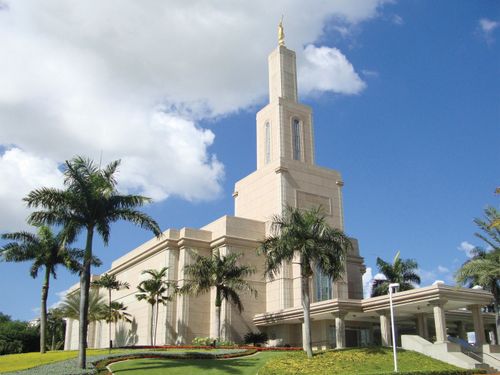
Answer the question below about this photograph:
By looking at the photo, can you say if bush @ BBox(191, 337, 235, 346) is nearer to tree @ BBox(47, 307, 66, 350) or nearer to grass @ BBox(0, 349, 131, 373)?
grass @ BBox(0, 349, 131, 373)

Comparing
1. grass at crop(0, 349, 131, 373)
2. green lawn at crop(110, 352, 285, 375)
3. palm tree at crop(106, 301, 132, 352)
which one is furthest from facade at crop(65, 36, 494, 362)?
grass at crop(0, 349, 131, 373)

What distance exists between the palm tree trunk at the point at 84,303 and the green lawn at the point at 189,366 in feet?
4.95

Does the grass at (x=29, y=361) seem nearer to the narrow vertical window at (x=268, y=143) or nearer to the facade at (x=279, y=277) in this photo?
the facade at (x=279, y=277)

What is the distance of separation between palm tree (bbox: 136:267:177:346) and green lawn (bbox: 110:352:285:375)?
1501 cm

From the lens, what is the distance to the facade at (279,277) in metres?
38.7

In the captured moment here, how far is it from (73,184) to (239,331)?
70.9 ft

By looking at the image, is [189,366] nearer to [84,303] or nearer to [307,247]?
[84,303]

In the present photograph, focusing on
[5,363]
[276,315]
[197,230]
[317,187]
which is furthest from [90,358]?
[317,187]

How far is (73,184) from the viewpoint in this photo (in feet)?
88.8

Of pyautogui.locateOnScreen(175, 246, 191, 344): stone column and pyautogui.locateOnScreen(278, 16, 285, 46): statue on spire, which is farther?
pyautogui.locateOnScreen(278, 16, 285, 46): statue on spire

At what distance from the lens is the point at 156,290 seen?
141ft

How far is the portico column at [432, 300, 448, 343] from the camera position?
3122 centimetres

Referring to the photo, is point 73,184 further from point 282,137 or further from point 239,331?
point 282,137

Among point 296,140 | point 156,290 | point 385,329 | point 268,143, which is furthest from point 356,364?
point 268,143
